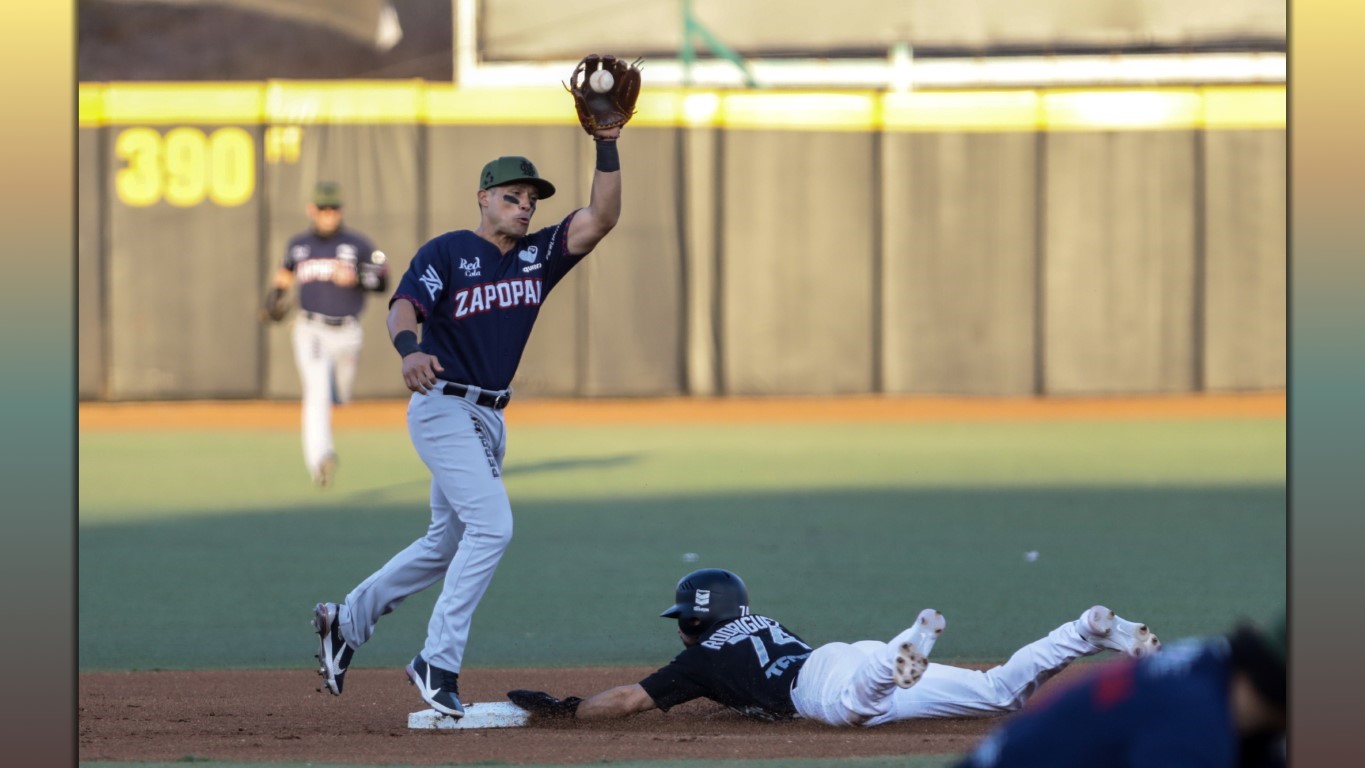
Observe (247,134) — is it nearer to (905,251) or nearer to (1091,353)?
(905,251)

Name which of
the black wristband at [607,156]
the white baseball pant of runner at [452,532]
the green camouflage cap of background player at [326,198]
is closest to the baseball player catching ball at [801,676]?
the white baseball pant of runner at [452,532]

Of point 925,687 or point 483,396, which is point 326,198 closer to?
point 483,396

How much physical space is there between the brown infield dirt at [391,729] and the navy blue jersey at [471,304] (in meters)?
1.30

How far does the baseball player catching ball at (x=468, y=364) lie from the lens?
5.86 meters

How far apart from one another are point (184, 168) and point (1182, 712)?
18303 millimetres

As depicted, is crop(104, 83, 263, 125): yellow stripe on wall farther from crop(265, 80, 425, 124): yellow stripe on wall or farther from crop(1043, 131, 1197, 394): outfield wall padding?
crop(1043, 131, 1197, 394): outfield wall padding

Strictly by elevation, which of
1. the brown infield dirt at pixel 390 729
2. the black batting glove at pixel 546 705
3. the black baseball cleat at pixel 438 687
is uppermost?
the black baseball cleat at pixel 438 687

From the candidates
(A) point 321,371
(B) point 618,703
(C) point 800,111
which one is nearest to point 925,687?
(B) point 618,703

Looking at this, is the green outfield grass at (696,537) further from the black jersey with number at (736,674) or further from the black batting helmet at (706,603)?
the black jersey with number at (736,674)

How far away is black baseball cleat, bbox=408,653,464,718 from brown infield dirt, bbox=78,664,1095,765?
0.10m

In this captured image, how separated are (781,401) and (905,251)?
2.31 meters

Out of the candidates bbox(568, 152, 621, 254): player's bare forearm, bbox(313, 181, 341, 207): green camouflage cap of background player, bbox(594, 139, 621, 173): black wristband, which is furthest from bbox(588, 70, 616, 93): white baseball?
bbox(313, 181, 341, 207): green camouflage cap of background player

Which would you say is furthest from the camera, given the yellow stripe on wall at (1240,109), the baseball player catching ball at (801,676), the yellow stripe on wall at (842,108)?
the yellow stripe on wall at (1240,109)

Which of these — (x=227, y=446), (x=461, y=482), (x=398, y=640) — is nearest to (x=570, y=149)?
(x=227, y=446)
